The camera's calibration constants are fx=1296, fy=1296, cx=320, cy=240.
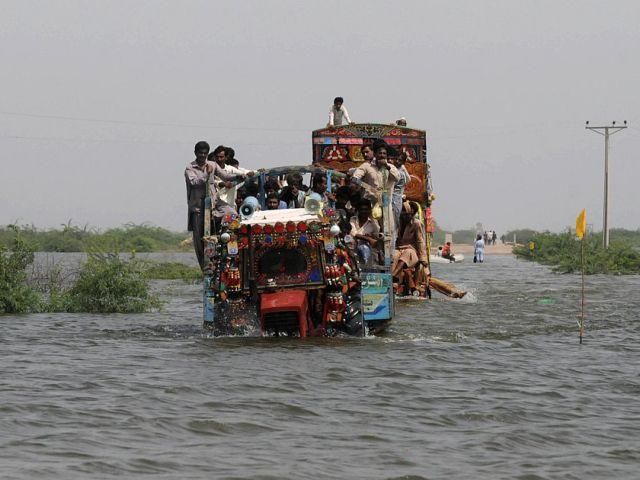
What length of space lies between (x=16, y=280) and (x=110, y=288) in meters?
1.50

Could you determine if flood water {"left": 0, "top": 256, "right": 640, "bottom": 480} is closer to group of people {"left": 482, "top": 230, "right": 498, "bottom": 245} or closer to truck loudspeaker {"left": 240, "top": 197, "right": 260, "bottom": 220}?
truck loudspeaker {"left": 240, "top": 197, "right": 260, "bottom": 220}

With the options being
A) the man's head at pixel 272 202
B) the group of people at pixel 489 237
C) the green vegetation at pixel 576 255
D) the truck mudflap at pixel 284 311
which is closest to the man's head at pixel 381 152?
the man's head at pixel 272 202

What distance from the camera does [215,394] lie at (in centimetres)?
1112

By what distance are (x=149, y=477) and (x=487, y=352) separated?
291 inches

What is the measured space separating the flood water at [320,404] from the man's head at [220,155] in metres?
2.22

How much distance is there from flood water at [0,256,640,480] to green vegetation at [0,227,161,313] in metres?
2.43

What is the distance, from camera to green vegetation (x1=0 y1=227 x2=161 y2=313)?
1995 centimetres

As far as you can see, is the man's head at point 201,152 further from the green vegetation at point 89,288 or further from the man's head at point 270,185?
the green vegetation at point 89,288

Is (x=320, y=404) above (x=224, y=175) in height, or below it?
below

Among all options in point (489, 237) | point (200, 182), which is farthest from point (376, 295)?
point (489, 237)

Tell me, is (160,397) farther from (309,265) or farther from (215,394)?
(309,265)

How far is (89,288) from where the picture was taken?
815 inches

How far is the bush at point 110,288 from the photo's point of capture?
2053cm

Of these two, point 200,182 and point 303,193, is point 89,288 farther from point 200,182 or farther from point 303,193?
point 303,193
